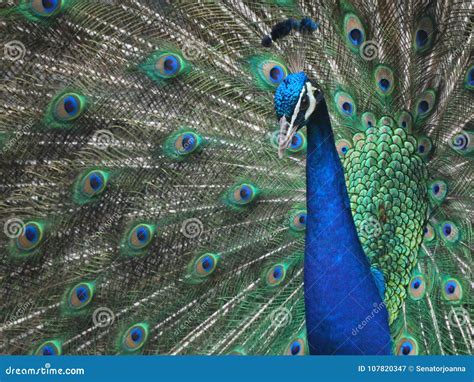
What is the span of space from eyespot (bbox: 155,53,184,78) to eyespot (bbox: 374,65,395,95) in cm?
78

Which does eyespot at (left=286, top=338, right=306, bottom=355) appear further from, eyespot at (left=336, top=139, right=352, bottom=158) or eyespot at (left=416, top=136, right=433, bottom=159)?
eyespot at (left=416, top=136, right=433, bottom=159)

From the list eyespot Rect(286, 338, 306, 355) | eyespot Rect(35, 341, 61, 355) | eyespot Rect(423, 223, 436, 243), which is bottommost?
eyespot Rect(286, 338, 306, 355)

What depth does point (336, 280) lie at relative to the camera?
3100mm

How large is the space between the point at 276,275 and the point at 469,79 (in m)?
1.08

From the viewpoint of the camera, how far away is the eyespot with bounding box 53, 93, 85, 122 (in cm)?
304

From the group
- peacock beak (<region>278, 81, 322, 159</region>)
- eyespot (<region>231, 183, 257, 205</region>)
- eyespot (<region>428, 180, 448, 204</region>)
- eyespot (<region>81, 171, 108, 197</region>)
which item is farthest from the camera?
eyespot (<region>428, 180, 448, 204</region>)

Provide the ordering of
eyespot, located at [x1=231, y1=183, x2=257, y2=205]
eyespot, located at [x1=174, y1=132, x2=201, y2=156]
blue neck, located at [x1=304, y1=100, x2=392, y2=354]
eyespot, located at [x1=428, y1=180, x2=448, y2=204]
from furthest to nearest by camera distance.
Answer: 1. eyespot, located at [x1=428, y1=180, x2=448, y2=204]
2. eyespot, located at [x1=231, y1=183, x2=257, y2=205]
3. eyespot, located at [x1=174, y1=132, x2=201, y2=156]
4. blue neck, located at [x1=304, y1=100, x2=392, y2=354]

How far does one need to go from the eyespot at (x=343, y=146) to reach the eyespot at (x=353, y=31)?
1.18 feet

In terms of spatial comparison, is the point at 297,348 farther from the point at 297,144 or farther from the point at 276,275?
the point at 297,144

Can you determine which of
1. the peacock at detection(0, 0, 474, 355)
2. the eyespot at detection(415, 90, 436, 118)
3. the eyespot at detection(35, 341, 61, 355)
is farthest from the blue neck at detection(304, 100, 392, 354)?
the eyespot at detection(35, 341, 61, 355)

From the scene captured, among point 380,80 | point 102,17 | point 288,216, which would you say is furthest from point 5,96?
point 380,80

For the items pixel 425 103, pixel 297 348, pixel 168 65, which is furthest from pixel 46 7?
pixel 297 348

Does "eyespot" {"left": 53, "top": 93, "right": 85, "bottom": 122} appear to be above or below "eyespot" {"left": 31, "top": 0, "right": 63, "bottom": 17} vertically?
below

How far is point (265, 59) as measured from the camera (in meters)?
3.31
